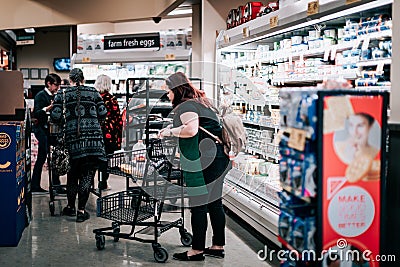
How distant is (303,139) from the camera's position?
2.30 meters

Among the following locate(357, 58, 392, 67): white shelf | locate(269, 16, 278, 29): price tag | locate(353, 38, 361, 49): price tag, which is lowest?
locate(357, 58, 392, 67): white shelf

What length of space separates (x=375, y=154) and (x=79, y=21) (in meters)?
9.04

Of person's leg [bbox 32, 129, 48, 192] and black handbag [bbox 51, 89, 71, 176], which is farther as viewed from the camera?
person's leg [bbox 32, 129, 48, 192]

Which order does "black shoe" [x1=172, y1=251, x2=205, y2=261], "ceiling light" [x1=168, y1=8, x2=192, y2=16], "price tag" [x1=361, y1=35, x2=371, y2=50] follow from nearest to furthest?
"price tag" [x1=361, y1=35, x2=371, y2=50] → "black shoe" [x1=172, y1=251, x2=205, y2=261] → "ceiling light" [x1=168, y1=8, x2=192, y2=16]

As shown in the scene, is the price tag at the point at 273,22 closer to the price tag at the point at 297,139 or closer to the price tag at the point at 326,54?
the price tag at the point at 326,54

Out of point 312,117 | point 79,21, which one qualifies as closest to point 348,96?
point 312,117

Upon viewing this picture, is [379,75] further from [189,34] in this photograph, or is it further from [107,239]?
[189,34]

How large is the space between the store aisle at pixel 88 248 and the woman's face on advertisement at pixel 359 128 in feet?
8.08

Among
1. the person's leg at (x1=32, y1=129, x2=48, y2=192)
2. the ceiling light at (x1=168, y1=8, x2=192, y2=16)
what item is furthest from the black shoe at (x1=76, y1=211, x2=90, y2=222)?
the ceiling light at (x1=168, y1=8, x2=192, y2=16)

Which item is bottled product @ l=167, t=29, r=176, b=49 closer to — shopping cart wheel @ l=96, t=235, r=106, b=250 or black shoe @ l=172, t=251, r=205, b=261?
shopping cart wheel @ l=96, t=235, r=106, b=250

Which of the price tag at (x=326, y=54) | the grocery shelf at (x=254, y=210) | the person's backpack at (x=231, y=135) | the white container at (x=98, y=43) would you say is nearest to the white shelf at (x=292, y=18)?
the price tag at (x=326, y=54)

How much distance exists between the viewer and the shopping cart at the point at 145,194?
4914mm

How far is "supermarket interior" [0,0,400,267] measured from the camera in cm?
233

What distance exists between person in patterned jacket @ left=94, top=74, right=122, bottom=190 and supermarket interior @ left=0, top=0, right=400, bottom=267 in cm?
25
